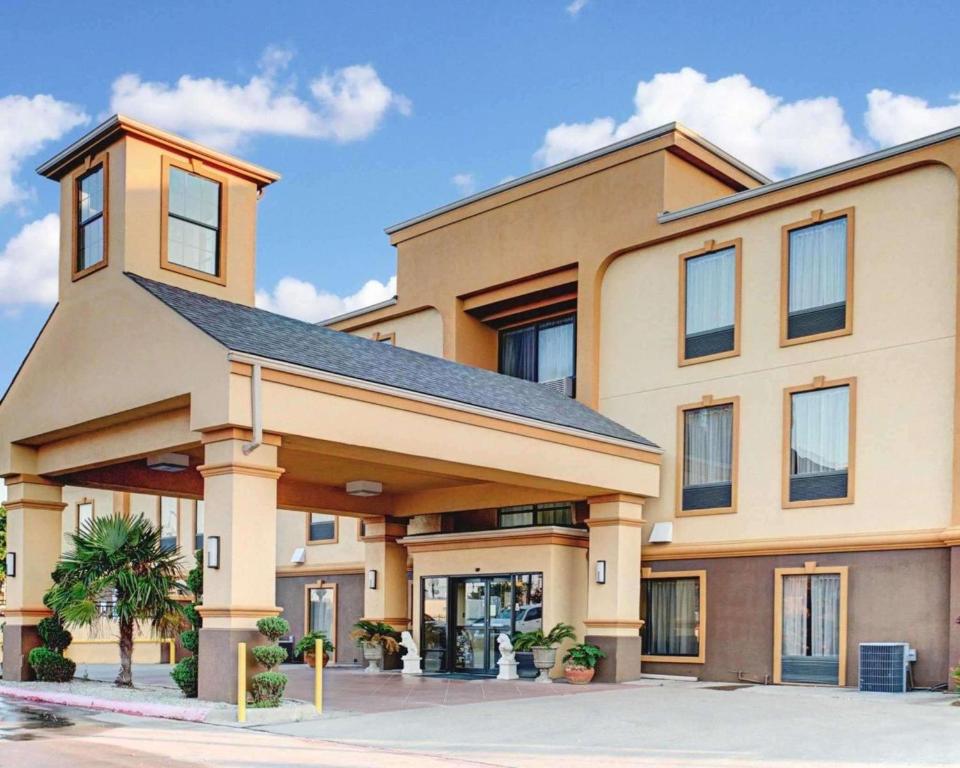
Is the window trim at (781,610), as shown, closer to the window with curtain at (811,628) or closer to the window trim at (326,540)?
the window with curtain at (811,628)

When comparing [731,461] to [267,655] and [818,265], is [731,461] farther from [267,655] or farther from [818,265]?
[267,655]

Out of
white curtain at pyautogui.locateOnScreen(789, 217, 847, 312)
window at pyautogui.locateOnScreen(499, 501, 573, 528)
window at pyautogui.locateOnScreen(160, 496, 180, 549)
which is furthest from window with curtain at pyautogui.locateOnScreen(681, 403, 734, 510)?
window at pyautogui.locateOnScreen(160, 496, 180, 549)

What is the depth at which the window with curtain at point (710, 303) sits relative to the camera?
22984 mm

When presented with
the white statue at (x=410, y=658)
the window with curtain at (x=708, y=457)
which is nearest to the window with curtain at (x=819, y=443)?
the window with curtain at (x=708, y=457)

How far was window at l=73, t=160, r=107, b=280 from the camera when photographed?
2022cm

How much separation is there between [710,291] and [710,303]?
244 mm

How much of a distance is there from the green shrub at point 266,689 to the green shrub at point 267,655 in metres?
0.16

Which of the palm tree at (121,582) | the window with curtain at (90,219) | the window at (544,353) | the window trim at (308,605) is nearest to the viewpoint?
the palm tree at (121,582)

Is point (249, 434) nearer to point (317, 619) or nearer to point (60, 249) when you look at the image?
point (60, 249)

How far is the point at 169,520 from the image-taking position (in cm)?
3622

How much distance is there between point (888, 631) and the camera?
782 inches

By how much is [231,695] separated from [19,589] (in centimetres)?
693

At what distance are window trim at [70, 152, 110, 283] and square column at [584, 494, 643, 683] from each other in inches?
406

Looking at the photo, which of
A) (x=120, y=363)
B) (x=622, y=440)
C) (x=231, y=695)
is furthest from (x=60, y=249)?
(x=622, y=440)
